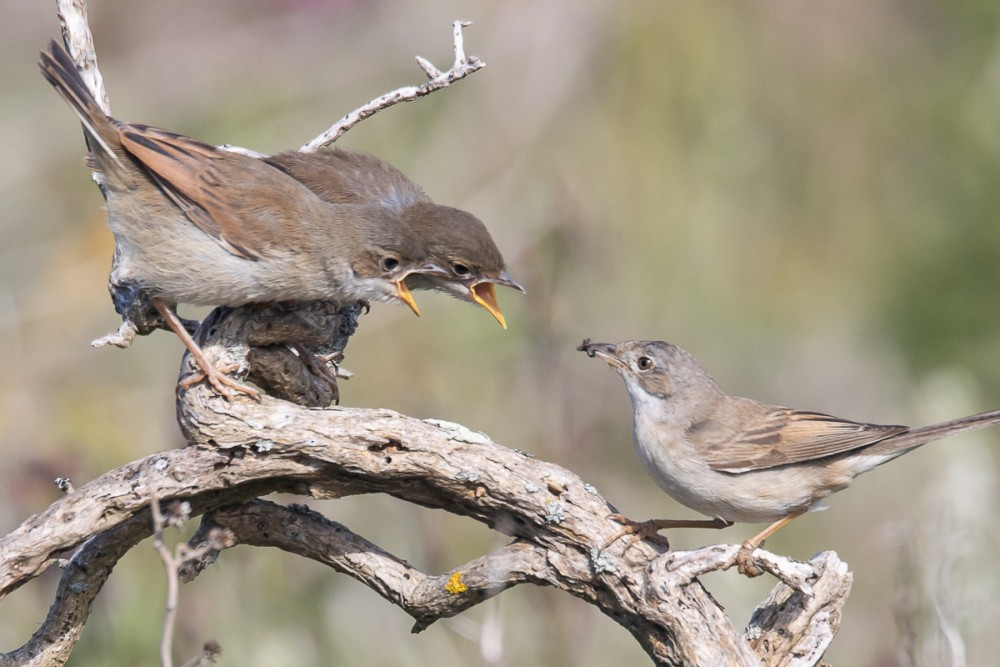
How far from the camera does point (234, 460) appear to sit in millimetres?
3920

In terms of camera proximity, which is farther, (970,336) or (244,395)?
(970,336)

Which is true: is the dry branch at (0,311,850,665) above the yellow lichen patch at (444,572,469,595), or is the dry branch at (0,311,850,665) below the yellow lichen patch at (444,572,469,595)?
above

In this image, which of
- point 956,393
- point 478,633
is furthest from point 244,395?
point 956,393

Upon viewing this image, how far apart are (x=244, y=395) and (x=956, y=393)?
475 centimetres

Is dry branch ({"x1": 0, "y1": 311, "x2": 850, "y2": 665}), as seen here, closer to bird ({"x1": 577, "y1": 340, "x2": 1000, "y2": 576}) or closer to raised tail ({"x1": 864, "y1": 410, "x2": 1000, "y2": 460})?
bird ({"x1": 577, "y1": 340, "x2": 1000, "y2": 576})

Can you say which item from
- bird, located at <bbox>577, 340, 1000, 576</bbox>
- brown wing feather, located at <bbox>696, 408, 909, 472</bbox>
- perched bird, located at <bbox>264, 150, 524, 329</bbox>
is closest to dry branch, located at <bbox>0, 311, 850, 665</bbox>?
bird, located at <bbox>577, 340, 1000, 576</bbox>

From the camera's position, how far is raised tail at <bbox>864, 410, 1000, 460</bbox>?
435 cm

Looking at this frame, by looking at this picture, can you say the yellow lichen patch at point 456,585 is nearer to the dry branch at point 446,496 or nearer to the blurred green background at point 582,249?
the dry branch at point 446,496

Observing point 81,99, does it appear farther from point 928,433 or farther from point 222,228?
point 928,433

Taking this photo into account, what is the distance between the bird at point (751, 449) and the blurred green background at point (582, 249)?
2.80 ft

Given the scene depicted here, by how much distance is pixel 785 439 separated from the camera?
4641 mm

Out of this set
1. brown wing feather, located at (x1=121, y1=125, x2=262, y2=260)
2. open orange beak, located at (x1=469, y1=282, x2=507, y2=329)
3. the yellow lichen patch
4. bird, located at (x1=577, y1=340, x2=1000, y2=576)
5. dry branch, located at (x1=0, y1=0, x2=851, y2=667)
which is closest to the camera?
dry branch, located at (x1=0, y1=0, x2=851, y2=667)

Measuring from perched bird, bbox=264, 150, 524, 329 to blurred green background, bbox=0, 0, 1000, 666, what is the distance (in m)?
0.71

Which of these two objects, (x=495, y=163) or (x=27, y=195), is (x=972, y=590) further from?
(x=27, y=195)
